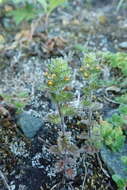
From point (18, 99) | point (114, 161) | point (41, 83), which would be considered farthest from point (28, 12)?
point (114, 161)

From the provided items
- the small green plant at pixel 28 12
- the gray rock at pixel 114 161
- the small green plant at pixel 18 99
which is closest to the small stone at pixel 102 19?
the small green plant at pixel 28 12

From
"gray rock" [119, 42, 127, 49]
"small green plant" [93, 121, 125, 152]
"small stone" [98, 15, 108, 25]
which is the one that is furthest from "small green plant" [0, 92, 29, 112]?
"small stone" [98, 15, 108, 25]

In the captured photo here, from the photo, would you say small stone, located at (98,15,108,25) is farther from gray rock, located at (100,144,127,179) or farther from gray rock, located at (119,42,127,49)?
gray rock, located at (100,144,127,179)

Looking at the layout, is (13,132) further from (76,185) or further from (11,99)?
(76,185)

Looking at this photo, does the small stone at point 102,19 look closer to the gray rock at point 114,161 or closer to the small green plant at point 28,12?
the small green plant at point 28,12

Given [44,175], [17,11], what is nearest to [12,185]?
[44,175]
